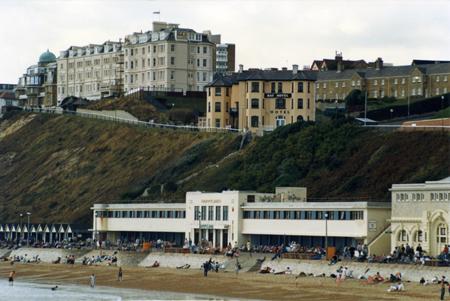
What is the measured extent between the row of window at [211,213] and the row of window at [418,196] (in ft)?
67.9

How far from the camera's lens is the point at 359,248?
100m

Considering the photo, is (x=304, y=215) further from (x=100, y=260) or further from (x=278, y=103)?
(x=278, y=103)

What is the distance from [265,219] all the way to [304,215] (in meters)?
5.09

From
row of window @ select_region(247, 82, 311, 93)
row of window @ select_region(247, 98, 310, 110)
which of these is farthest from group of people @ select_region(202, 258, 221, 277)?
row of window @ select_region(247, 82, 311, 93)

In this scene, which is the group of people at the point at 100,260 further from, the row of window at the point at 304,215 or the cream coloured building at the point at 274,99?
the cream coloured building at the point at 274,99

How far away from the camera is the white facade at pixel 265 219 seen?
10300 centimetres

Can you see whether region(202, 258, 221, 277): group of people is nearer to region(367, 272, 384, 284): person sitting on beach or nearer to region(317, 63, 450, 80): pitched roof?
region(367, 272, 384, 284): person sitting on beach

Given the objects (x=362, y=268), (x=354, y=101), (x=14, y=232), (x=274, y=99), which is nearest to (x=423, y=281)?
(x=362, y=268)

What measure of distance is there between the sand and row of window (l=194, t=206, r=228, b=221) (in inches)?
311

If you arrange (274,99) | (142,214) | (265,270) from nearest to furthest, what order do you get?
(265,270) < (142,214) < (274,99)

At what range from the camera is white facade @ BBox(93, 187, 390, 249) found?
103 m

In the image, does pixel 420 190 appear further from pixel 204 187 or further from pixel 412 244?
pixel 204 187

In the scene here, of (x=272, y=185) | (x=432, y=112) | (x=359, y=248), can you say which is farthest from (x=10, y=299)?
(x=432, y=112)

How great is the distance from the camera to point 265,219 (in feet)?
370
